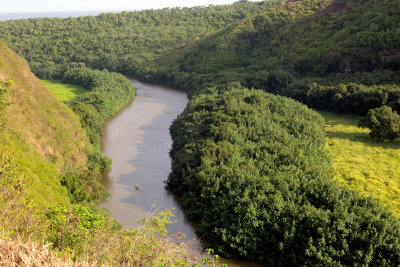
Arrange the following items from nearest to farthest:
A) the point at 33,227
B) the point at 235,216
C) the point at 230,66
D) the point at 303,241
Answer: the point at 33,227, the point at 303,241, the point at 235,216, the point at 230,66

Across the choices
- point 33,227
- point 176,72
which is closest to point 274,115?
point 33,227

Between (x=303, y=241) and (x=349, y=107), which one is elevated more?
(x=349, y=107)

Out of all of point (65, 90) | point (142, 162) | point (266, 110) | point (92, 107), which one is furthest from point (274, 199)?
point (65, 90)

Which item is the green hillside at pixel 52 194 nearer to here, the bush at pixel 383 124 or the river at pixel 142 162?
the river at pixel 142 162

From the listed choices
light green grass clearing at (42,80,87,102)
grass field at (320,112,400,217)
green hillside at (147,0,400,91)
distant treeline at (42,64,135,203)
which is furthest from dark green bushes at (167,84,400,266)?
light green grass clearing at (42,80,87,102)

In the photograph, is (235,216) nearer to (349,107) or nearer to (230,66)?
(349,107)

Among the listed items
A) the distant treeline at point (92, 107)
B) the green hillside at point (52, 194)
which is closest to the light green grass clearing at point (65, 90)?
the distant treeline at point (92, 107)

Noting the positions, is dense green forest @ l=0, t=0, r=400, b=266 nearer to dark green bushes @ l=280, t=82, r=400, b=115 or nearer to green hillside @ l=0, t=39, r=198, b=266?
dark green bushes @ l=280, t=82, r=400, b=115
